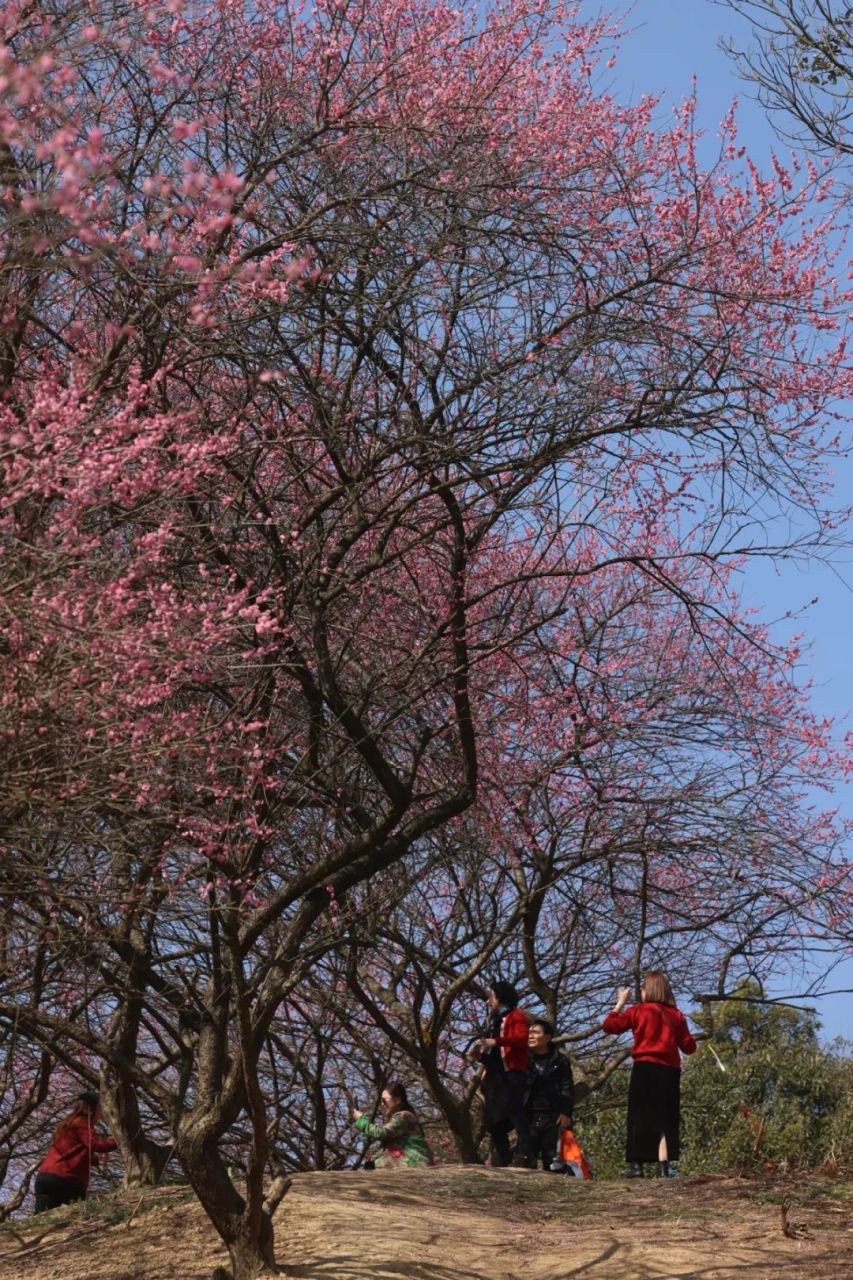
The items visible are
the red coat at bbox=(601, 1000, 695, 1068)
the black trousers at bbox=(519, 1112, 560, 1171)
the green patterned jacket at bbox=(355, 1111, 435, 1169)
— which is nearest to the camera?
the red coat at bbox=(601, 1000, 695, 1068)

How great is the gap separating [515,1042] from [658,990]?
3.70 ft

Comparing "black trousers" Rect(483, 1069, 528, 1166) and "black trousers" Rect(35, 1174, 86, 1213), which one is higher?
"black trousers" Rect(483, 1069, 528, 1166)

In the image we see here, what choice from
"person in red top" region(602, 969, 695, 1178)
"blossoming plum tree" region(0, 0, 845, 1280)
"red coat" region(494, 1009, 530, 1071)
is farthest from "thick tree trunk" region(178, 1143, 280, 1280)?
"person in red top" region(602, 969, 695, 1178)

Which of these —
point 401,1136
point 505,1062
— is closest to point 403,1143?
point 401,1136

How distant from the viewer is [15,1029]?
31.9 ft

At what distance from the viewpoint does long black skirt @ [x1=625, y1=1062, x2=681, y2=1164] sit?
10750 millimetres

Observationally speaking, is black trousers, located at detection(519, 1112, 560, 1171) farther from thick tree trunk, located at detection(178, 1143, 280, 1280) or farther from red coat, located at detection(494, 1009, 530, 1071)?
thick tree trunk, located at detection(178, 1143, 280, 1280)

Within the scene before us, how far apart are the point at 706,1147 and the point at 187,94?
10349 millimetres

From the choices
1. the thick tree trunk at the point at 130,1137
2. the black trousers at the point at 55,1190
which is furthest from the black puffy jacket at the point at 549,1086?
the black trousers at the point at 55,1190

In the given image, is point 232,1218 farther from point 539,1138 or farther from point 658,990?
point 539,1138

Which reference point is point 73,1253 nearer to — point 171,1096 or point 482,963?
point 171,1096

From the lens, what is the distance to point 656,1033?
35.2 ft

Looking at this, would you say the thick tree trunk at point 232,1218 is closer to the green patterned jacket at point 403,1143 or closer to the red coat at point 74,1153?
the green patterned jacket at point 403,1143

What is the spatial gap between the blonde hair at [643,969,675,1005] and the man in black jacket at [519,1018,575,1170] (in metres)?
0.84
